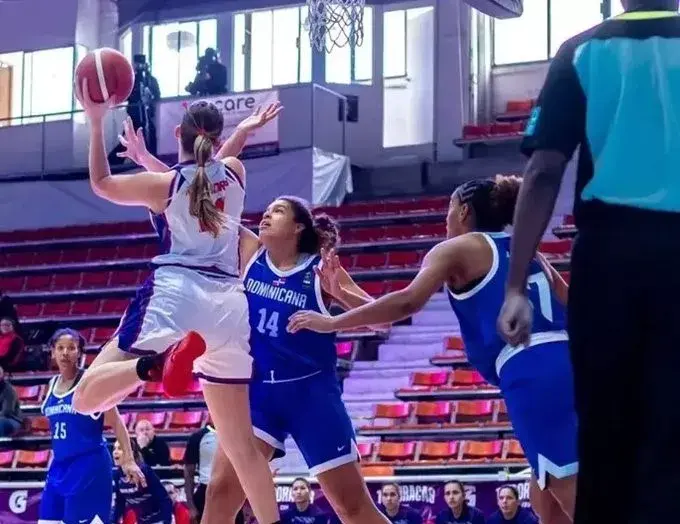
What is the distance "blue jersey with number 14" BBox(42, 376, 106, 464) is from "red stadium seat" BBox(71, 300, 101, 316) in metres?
9.06

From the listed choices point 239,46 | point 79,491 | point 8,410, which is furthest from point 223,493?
point 239,46

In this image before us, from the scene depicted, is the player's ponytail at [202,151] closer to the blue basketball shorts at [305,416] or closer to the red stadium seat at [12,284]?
the blue basketball shorts at [305,416]

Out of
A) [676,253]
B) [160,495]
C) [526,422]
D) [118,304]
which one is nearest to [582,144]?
A: [676,253]

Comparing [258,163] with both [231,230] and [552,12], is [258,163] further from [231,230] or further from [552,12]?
[231,230]

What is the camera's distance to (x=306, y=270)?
17.4 ft

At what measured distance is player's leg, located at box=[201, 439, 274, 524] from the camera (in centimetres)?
508

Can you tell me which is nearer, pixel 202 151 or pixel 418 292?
pixel 418 292

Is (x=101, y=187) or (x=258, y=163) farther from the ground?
(x=258, y=163)

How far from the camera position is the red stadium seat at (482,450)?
34.5ft

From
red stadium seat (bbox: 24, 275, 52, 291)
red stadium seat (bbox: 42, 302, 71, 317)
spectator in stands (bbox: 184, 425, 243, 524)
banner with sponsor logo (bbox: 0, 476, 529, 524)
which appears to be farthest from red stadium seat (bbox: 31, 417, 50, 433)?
banner with sponsor logo (bbox: 0, 476, 529, 524)

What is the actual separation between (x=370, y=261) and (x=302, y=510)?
6.23 m

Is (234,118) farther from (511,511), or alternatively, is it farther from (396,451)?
(511,511)

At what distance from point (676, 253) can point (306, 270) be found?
310 cm

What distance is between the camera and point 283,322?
204 inches
